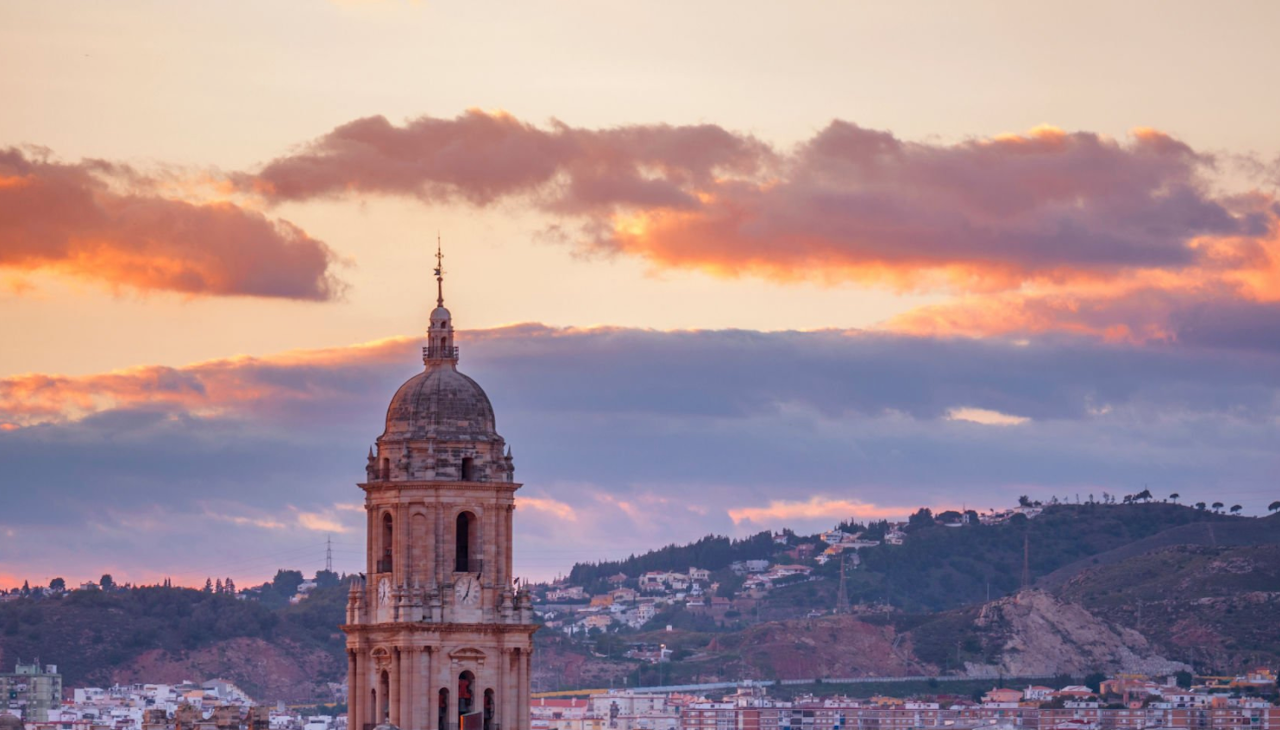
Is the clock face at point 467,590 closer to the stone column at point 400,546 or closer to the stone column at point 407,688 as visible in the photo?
the stone column at point 400,546

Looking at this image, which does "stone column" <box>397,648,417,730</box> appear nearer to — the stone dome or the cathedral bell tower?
the cathedral bell tower

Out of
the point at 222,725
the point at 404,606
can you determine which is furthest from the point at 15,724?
the point at 404,606

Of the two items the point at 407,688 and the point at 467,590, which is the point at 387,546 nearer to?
the point at 467,590

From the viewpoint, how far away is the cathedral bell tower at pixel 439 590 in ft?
259

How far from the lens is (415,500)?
79625 millimetres

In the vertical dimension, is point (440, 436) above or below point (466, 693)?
above

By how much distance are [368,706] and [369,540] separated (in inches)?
161

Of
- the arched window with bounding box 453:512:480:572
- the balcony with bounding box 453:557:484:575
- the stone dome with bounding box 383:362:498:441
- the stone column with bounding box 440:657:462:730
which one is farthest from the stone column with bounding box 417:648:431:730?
the stone dome with bounding box 383:362:498:441

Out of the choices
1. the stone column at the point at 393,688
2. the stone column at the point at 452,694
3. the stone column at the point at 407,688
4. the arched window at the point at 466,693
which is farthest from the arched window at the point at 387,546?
the arched window at the point at 466,693

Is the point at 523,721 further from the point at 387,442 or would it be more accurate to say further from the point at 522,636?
the point at 387,442

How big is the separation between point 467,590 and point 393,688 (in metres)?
2.96

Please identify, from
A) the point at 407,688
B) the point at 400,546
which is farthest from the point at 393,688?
the point at 400,546

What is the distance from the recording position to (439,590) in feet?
261

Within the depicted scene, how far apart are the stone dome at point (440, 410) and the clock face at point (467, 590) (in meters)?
3.49
